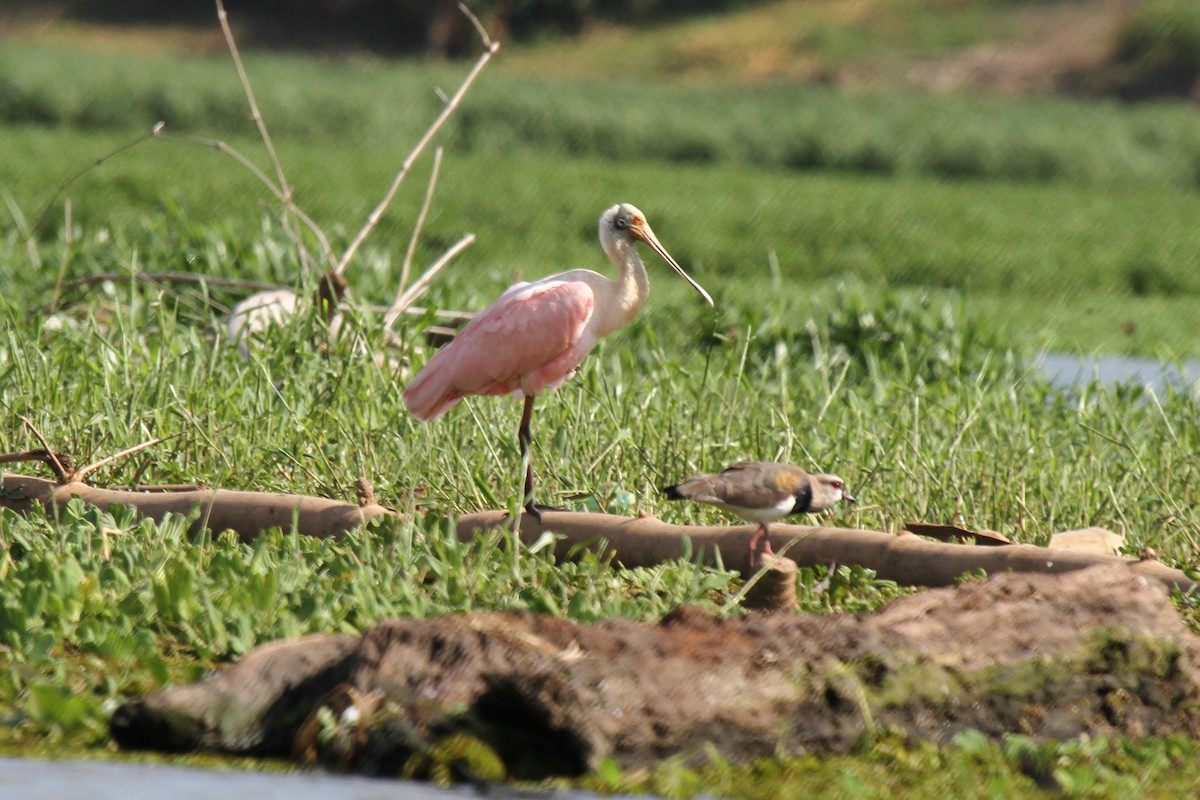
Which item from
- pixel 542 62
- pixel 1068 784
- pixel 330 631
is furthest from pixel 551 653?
pixel 542 62

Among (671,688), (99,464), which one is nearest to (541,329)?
(99,464)

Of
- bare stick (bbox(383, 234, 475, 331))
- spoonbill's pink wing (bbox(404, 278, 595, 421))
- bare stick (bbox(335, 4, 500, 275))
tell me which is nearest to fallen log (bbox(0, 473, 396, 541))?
spoonbill's pink wing (bbox(404, 278, 595, 421))

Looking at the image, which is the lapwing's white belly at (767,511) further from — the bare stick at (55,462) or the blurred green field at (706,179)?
the blurred green field at (706,179)

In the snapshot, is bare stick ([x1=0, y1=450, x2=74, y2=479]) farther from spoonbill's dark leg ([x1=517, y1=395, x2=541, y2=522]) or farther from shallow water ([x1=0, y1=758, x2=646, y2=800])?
shallow water ([x1=0, y1=758, x2=646, y2=800])

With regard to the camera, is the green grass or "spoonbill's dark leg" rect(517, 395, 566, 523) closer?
the green grass

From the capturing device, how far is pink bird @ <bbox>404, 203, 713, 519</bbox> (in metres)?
4.36

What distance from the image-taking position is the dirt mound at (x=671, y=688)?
9.28ft

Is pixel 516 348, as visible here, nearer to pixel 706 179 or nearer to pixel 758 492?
pixel 758 492

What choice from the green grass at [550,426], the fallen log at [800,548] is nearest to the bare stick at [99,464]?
the green grass at [550,426]

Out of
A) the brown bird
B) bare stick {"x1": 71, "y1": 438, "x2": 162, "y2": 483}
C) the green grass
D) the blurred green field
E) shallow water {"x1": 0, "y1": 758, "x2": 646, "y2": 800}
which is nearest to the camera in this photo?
shallow water {"x1": 0, "y1": 758, "x2": 646, "y2": 800}

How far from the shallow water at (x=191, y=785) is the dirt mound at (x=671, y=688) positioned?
49 millimetres

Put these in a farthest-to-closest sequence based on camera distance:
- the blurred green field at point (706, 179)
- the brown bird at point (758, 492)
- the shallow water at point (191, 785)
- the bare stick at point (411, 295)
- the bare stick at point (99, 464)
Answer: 1. the blurred green field at point (706, 179)
2. the bare stick at point (411, 295)
3. the bare stick at point (99, 464)
4. the brown bird at point (758, 492)
5. the shallow water at point (191, 785)

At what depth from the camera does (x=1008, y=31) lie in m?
33.7

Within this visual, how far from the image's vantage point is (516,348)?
4.37 m
